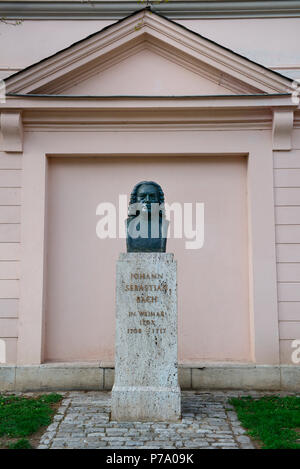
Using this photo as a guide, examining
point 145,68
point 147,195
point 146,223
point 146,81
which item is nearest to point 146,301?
point 146,223

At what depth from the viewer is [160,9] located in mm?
8016

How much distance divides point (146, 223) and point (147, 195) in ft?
1.16

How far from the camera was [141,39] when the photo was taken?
291 inches

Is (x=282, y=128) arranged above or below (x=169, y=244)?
above

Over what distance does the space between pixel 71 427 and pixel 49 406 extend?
3.35 ft

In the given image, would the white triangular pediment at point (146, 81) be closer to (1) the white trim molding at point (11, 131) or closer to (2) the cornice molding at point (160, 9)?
(1) the white trim molding at point (11, 131)

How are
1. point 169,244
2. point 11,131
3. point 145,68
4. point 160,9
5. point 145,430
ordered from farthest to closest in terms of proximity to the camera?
point 160,9 → point 145,68 → point 169,244 → point 11,131 → point 145,430

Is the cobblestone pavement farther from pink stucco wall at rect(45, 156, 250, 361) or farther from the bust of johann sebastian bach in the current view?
the bust of johann sebastian bach

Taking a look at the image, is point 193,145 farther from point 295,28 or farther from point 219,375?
point 219,375

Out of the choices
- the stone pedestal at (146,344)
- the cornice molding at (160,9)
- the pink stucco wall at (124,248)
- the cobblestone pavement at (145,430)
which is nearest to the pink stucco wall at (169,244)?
the pink stucco wall at (124,248)

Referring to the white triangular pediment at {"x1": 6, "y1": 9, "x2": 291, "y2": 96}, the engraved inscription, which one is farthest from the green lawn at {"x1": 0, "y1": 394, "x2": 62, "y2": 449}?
the white triangular pediment at {"x1": 6, "y1": 9, "x2": 291, "y2": 96}

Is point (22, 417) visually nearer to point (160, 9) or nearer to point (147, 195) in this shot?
point (147, 195)
